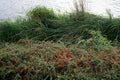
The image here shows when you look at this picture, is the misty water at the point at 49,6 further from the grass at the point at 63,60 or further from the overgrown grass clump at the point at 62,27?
the grass at the point at 63,60

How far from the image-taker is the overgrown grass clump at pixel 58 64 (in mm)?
3494

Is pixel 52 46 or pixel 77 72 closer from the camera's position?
pixel 77 72

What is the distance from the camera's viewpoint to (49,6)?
25.6 ft

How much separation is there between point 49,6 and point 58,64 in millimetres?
4361

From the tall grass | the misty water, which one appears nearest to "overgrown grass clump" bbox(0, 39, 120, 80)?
the tall grass

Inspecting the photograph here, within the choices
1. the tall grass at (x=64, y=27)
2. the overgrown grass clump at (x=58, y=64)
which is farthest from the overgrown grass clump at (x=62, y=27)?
the overgrown grass clump at (x=58, y=64)

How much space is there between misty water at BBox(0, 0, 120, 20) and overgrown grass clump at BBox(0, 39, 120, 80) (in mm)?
3371

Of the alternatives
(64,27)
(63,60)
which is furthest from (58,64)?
(64,27)

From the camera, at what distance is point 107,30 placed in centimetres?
543

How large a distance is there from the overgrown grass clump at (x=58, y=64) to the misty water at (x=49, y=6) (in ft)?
11.1

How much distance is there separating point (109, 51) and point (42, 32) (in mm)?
1848

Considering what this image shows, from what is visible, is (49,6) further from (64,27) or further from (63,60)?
(63,60)

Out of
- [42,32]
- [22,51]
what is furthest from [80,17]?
[22,51]

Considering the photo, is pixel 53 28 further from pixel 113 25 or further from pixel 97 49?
pixel 97 49
